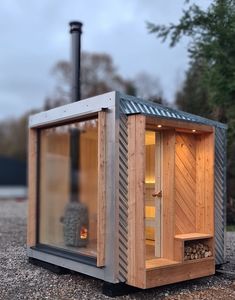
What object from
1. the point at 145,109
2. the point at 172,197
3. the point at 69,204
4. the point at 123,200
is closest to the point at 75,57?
the point at 69,204

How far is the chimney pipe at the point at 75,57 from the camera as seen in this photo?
9.00m

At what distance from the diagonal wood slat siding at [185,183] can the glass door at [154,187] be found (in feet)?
0.77

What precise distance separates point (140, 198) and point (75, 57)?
186 inches

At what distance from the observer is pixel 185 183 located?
19.6ft

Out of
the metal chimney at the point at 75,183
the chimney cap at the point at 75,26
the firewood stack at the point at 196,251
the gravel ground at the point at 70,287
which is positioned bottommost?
the gravel ground at the point at 70,287

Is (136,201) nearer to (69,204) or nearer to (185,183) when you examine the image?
(185,183)

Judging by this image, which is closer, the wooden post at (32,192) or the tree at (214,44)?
the wooden post at (32,192)

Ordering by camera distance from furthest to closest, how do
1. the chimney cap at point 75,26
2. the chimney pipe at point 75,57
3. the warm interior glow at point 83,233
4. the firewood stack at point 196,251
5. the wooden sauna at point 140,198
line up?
1. the chimney cap at point 75,26
2. the chimney pipe at point 75,57
3. the warm interior glow at point 83,233
4. the firewood stack at point 196,251
5. the wooden sauna at point 140,198

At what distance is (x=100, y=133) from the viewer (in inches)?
213

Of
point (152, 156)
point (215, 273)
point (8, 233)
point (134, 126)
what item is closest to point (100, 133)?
point (134, 126)

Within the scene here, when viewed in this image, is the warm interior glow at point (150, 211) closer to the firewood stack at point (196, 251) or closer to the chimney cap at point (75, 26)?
the firewood stack at point (196, 251)

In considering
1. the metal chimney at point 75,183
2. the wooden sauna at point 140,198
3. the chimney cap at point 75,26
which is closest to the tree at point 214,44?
the chimney cap at point 75,26

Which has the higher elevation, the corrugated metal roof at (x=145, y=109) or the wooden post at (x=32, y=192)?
the corrugated metal roof at (x=145, y=109)

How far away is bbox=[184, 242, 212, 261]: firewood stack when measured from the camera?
5.68m
